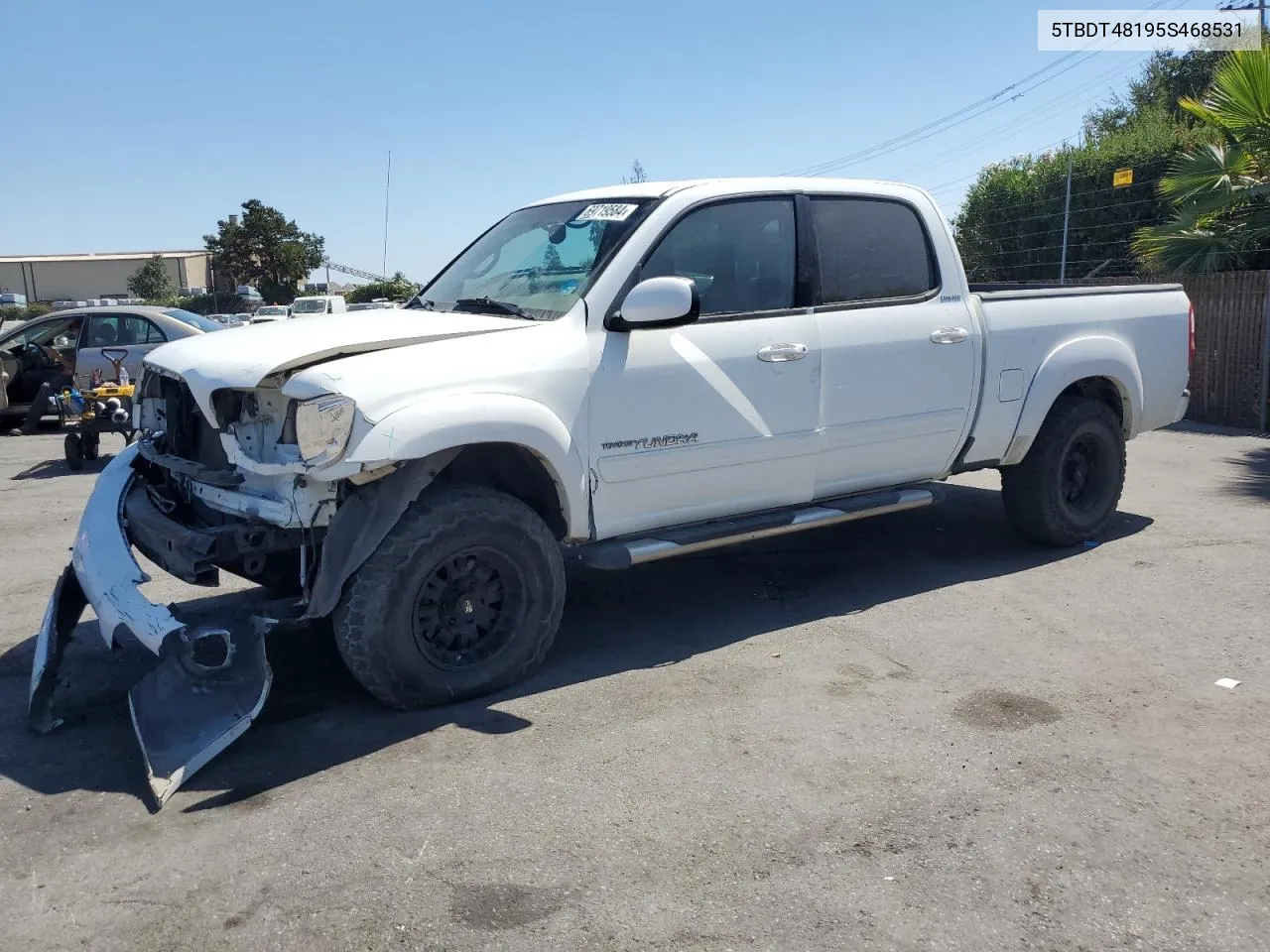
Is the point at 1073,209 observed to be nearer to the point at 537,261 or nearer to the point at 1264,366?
the point at 1264,366

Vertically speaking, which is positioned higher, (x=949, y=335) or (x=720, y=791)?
(x=949, y=335)

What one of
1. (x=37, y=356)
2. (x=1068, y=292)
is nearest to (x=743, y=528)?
(x=1068, y=292)

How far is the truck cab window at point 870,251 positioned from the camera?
557cm

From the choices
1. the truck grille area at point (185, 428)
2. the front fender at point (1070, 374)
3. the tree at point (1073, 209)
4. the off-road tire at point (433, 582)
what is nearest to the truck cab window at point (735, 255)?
the off-road tire at point (433, 582)

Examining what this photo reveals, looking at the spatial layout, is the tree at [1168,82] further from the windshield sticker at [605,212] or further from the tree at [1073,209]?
the windshield sticker at [605,212]

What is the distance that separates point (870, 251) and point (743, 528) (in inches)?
66.7

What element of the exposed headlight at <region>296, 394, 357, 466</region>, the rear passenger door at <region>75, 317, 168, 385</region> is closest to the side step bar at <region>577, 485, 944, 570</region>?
the exposed headlight at <region>296, 394, 357, 466</region>

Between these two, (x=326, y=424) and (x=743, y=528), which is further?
(x=743, y=528)

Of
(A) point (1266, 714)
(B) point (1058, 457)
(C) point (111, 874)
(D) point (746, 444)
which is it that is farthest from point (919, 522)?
(C) point (111, 874)

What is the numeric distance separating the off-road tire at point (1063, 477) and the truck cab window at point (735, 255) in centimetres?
218

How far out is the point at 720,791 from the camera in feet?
12.2

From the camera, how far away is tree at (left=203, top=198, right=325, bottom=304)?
52.0m

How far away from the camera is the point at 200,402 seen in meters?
4.26

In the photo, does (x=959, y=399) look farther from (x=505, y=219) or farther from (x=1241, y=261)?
(x=1241, y=261)
